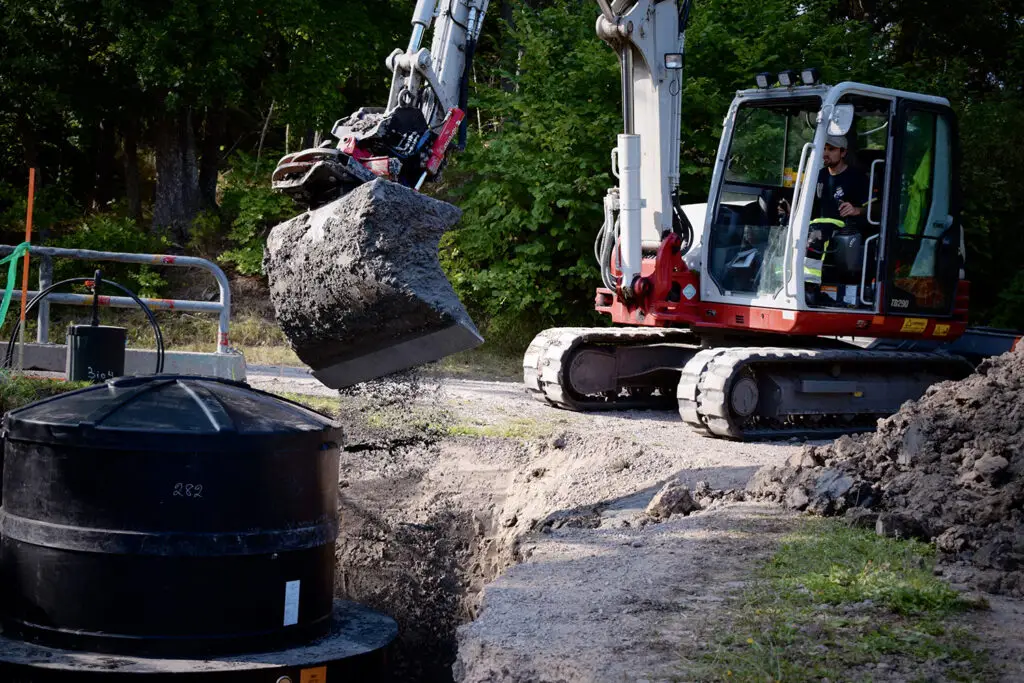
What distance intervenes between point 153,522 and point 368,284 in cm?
185

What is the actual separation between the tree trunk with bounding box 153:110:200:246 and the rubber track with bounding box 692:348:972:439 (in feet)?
33.7

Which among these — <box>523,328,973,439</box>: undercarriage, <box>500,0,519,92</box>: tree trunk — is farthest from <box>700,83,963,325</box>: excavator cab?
<box>500,0,519,92</box>: tree trunk

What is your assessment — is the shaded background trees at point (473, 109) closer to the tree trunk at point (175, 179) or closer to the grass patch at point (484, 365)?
the tree trunk at point (175, 179)

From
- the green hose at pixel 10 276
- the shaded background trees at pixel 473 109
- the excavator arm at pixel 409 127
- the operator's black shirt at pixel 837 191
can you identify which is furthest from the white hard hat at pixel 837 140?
the green hose at pixel 10 276

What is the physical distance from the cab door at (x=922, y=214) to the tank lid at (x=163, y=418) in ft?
21.1

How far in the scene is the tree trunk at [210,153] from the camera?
1786cm

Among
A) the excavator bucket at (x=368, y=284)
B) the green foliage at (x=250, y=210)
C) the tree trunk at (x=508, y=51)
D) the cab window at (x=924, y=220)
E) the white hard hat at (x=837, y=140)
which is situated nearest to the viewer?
the excavator bucket at (x=368, y=284)

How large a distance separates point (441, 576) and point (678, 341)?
4646 millimetres

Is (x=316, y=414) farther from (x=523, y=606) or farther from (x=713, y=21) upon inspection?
(x=713, y=21)

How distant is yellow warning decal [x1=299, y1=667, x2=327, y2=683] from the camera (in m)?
4.39

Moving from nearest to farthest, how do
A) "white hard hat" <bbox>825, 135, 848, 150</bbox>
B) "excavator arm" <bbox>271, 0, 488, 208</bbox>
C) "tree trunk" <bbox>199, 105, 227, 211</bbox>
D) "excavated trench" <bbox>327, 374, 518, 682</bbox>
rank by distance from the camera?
"excavator arm" <bbox>271, 0, 488, 208</bbox> → "excavated trench" <bbox>327, 374, 518, 682</bbox> → "white hard hat" <bbox>825, 135, 848, 150</bbox> → "tree trunk" <bbox>199, 105, 227, 211</bbox>

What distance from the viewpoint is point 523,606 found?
487 cm

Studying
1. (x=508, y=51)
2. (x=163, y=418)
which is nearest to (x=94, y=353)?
(x=163, y=418)

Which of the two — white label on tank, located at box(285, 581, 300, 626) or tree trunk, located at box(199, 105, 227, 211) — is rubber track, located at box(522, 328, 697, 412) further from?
tree trunk, located at box(199, 105, 227, 211)
